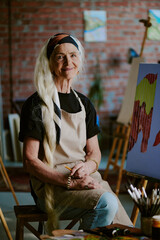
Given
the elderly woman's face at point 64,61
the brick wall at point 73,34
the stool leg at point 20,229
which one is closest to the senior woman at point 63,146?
the elderly woman's face at point 64,61

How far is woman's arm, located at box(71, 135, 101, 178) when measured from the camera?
2074 mm

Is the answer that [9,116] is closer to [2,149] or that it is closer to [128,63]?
[2,149]

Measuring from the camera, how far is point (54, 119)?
2154 mm

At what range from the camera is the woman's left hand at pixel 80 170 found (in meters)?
2.07

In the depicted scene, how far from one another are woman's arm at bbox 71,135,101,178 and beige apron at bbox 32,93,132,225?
5 cm

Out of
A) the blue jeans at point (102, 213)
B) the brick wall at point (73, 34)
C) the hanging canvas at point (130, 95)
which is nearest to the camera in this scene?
the blue jeans at point (102, 213)

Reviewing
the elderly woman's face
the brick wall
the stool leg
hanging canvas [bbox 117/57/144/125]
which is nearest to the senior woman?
the elderly woman's face

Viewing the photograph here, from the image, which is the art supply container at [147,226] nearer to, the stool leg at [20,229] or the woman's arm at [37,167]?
the woman's arm at [37,167]

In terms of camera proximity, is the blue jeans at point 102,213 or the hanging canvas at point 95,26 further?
the hanging canvas at point 95,26

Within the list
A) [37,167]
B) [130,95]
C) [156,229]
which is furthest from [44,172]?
[130,95]

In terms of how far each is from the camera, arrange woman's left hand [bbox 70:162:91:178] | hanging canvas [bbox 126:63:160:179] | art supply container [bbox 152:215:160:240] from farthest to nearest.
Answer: hanging canvas [bbox 126:63:160:179]
woman's left hand [bbox 70:162:91:178]
art supply container [bbox 152:215:160:240]

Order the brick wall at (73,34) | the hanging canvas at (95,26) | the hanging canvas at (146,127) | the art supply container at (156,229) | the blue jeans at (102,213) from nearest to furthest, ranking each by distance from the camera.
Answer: the art supply container at (156,229) < the blue jeans at (102,213) < the hanging canvas at (146,127) < the brick wall at (73,34) < the hanging canvas at (95,26)

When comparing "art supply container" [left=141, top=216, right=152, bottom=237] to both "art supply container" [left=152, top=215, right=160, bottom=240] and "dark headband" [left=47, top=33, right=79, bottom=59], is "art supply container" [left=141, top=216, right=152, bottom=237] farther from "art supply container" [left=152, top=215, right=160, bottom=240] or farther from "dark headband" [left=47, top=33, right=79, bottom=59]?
"dark headband" [left=47, top=33, right=79, bottom=59]

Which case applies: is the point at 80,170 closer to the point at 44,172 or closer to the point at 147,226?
the point at 44,172
